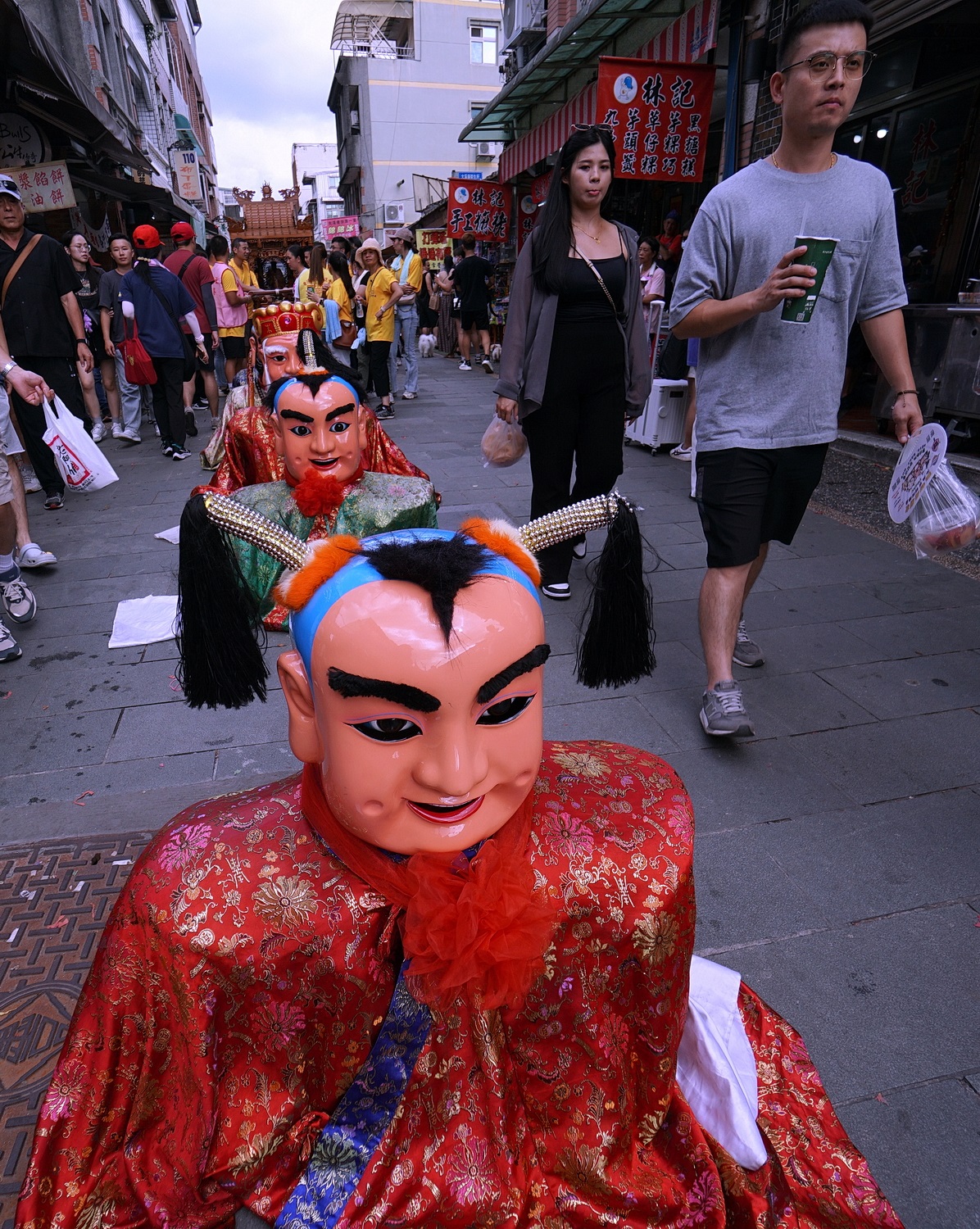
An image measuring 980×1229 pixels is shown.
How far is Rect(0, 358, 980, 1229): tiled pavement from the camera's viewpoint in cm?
172

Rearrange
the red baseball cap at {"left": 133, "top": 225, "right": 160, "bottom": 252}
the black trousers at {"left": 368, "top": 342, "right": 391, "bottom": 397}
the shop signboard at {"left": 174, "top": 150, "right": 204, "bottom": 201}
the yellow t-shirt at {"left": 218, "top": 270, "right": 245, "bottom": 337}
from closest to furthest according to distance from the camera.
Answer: the red baseball cap at {"left": 133, "top": 225, "right": 160, "bottom": 252} < the yellow t-shirt at {"left": 218, "top": 270, "right": 245, "bottom": 337} < the black trousers at {"left": 368, "top": 342, "right": 391, "bottom": 397} < the shop signboard at {"left": 174, "top": 150, "right": 204, "bottom": 201}

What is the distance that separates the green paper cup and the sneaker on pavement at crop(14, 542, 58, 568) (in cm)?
423

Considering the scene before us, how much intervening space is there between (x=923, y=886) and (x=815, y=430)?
Result: 1.42 metres

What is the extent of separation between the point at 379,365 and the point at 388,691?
27.8ft

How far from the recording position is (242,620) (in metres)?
1.42

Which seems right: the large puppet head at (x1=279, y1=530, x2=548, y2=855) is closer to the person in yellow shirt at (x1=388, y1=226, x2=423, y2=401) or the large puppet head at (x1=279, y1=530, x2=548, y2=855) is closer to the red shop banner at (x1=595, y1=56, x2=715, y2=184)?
the red shop banner at (x1=595, y1=56, x2=715, y2=184)

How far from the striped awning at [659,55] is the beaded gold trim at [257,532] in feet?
23.9

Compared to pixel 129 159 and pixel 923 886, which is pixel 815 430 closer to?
pixel 923 886

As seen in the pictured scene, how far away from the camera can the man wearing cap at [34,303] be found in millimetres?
5066

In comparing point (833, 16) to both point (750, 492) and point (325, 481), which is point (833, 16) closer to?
point (750, 492)

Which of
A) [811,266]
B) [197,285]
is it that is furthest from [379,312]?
[811,266]

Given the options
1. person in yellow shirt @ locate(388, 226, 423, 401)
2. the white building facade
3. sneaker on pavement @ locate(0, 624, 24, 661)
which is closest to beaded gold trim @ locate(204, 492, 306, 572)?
sneaker on pavement @ locate(0, 624, 24, 661)

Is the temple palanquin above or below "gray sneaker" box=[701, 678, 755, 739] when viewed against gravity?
above

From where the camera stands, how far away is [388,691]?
41.9 inches
